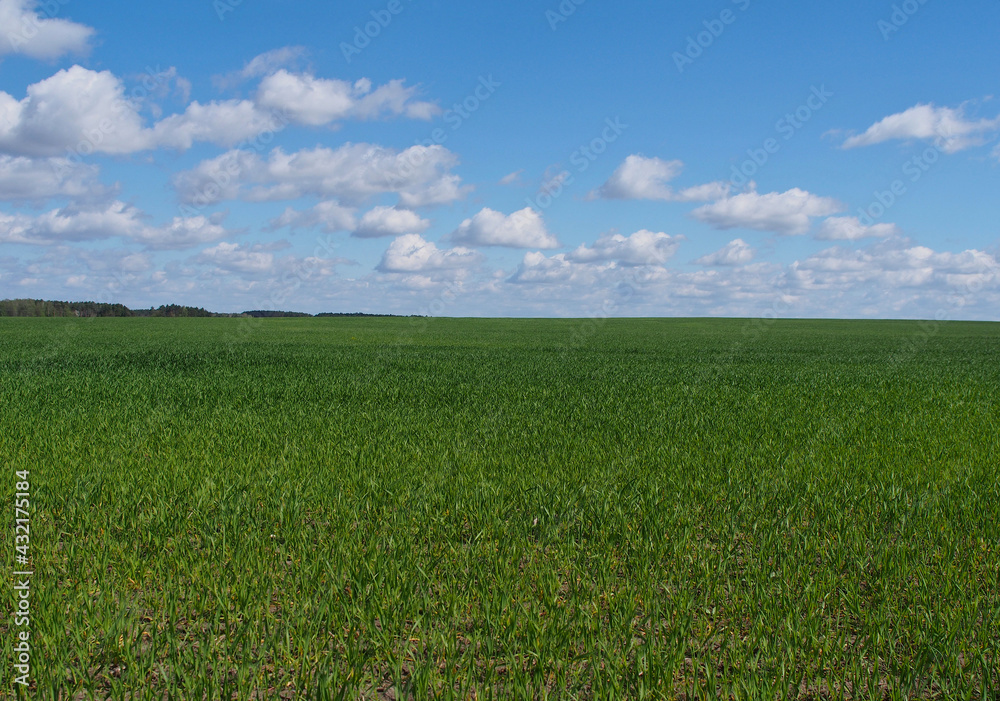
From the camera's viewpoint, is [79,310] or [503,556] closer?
[503,556]

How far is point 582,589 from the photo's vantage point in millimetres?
4570

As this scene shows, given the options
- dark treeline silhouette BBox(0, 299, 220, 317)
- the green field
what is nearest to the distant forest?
dark treeline silhouette BBox(0, 299, 220, 317)

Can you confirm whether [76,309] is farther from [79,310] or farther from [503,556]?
[503,556]

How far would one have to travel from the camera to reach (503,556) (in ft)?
17.2

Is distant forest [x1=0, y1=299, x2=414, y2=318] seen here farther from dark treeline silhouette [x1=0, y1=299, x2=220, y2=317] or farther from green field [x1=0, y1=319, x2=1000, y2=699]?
green field [x1=0, y1=319, x2=1000, y2=699]

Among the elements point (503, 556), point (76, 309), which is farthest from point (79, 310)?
point (503, 556)

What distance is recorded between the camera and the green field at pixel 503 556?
11.8 ft

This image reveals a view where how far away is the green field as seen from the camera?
359cm

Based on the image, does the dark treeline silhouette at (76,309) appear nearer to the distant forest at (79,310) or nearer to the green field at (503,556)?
the distant forest at (79,310)

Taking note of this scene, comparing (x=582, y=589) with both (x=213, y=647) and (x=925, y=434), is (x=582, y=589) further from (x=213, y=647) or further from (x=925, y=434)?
(x=925, y=434)

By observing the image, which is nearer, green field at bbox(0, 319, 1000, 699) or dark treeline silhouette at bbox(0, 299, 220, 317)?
green field at bbox(0, 319, 1000, 699)

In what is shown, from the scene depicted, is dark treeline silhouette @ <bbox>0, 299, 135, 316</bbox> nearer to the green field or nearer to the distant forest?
the distant forest

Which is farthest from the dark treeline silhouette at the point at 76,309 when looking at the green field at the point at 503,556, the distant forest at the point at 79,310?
the green field at the point at 503,556

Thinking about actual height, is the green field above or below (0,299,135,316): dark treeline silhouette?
below
